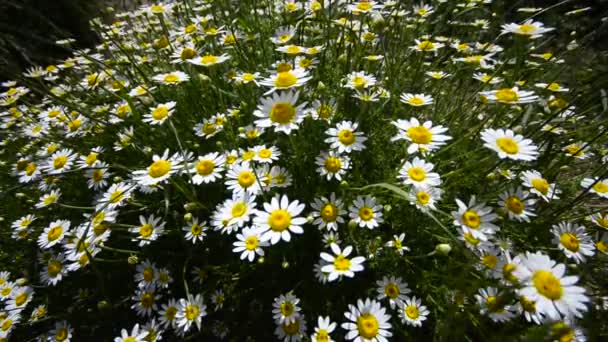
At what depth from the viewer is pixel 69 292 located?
10.3 ft

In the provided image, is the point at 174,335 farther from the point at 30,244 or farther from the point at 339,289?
the point at 30,244

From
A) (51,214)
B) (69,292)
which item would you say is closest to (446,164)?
(69,292)

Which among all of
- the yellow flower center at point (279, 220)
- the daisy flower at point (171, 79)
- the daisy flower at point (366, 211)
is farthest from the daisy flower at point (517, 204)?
the daisy flower at point (171, 79)

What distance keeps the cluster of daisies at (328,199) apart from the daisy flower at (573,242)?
0.04ft

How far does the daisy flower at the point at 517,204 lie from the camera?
2.09 meters

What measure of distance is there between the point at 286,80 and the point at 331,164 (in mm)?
695

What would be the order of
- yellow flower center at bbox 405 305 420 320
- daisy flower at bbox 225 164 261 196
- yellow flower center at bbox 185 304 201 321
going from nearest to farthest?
yellow flower center at bbox 405 305 420 320 < yellow flower center at bbox 185 304 201 321 < daisy flower at bbox 225 164 261 196

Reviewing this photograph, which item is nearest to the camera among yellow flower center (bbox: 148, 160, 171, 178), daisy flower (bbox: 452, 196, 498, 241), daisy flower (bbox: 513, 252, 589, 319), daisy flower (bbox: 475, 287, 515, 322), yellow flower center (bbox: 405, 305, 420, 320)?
daisy flower (bbox: 513, 252, 589, 319)

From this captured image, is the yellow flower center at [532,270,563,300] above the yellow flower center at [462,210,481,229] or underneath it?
underneath

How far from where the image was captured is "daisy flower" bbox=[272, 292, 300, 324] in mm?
2146

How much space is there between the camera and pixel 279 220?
211 cm

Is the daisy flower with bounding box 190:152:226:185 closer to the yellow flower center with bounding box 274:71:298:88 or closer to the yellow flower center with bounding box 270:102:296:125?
the yellow flower center with bounding box 270:102:296:125

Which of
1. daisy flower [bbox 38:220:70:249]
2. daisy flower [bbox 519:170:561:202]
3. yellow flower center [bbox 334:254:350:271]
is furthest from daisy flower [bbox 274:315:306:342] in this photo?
daisy flower [bbox 38:220:70:249]

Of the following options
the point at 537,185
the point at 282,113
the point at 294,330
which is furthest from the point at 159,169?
the point at 537,185
